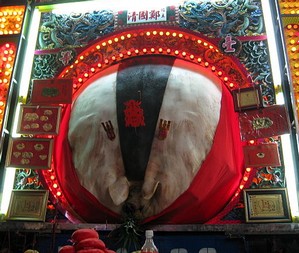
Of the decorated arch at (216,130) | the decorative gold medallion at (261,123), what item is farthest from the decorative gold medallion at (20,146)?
the decorative gold medallion at (261,123)

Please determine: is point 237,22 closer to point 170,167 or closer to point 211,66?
point 211,66

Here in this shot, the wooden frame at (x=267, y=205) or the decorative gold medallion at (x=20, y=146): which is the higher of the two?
the decorative gold medallion at (x=20, y=146)

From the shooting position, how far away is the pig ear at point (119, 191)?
4359 millimetres

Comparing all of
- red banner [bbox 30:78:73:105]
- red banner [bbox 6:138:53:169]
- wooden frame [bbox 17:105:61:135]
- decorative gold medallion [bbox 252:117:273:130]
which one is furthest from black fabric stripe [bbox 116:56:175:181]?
decorative gold medallion [bbox 252:117:273:130]

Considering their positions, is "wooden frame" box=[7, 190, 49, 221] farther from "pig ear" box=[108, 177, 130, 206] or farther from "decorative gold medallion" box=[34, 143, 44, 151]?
"pig ear" box=[108, 177, 130, 206]

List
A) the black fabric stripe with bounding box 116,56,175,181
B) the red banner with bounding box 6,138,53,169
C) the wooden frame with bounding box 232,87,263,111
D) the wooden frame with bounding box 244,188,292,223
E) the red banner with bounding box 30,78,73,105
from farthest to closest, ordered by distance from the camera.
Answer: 1. the red banner with bounding box 30,78,73,105
2. the red banner with bounding box 6,138,53,169
3. the wooden frame with bounding box 232,87,263,111
4. the black fabric stripe with bounding box 116,56,175,181
5. the wooden frame with bounding box 244,188,292,223

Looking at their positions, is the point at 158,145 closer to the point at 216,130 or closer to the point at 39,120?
the point at 216,130

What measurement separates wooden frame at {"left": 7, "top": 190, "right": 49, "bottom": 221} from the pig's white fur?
615 millimetres

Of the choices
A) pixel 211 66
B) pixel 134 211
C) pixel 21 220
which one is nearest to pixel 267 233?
pixel 134 211

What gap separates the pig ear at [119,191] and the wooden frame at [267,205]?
1.34 meters

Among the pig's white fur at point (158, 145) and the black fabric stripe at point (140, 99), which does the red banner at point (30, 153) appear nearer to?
the pig's white fur at point (158, 145)

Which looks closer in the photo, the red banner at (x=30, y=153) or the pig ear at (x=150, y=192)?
the pig ear at (x=150, y=192)

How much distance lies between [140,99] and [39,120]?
4.42ft

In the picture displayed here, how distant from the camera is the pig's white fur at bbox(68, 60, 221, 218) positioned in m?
4.41
